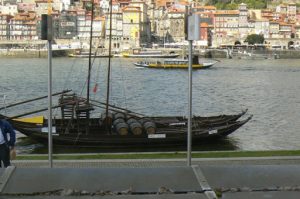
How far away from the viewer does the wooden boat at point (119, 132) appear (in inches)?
594

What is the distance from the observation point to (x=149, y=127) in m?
15.3

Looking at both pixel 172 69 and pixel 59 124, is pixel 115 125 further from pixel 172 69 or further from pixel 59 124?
pixel 172 69

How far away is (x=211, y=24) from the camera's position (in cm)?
14625

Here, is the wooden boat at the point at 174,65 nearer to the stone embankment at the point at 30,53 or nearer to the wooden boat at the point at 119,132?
the stone embankment at the point at 30,53

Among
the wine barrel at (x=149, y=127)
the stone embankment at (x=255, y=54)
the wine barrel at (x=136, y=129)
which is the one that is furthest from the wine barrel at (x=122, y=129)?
the stone embankment at (x=255, y=54)

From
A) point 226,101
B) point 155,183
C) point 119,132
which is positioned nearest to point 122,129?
point 119,132

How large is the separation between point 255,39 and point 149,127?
125 m

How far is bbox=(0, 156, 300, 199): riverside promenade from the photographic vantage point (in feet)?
10.6

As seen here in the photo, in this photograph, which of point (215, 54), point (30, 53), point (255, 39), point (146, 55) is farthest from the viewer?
point (255, 39)

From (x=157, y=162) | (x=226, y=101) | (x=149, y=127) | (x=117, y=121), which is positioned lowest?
(x=226, y=101)

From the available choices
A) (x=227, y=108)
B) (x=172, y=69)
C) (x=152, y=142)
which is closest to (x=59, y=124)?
(x=152, y=142)

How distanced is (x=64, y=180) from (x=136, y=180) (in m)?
0.43

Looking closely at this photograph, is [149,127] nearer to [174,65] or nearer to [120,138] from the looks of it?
[120,138]

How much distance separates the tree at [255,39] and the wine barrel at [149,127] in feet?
407
